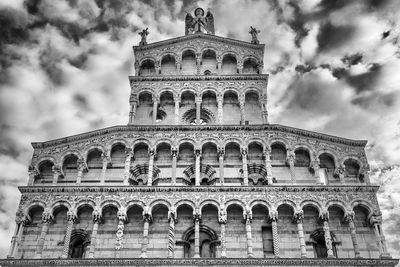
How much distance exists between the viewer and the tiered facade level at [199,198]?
18531mm

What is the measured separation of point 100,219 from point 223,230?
4.54 m

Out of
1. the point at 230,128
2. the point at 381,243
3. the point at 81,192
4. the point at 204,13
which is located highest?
the point at 204,13

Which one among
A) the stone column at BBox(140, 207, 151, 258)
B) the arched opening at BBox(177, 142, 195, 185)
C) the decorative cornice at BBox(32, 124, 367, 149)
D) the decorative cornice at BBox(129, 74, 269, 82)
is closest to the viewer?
the stone column at BBox(140, 207, 151, 258)

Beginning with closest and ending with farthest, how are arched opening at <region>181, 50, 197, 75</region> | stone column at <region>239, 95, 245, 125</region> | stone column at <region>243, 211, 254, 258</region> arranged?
stone column at <region>243, 211, 254, 258</region> → stone column at <region>239, 95, 245, 125</region> → arched opening at <region>181, 50, 197, 75</region>

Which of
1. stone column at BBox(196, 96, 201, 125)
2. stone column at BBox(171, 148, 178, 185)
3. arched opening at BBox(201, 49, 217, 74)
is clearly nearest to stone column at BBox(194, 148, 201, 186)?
stone column at BBox(171, 148, 178, 185)

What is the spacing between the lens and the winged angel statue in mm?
28031

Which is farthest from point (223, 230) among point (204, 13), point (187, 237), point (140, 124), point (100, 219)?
point (204, 13)

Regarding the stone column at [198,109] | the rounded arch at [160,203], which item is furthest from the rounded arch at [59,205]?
the stone column at [198,109]

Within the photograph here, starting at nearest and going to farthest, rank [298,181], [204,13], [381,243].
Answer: [381,243], [298,181], [204,13]

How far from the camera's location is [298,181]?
67.2 feet

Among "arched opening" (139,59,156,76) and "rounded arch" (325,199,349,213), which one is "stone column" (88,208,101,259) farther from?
"arched opening" (139,59,156,76)

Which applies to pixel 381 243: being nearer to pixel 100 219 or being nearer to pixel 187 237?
pixel 187 237

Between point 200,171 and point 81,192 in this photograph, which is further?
point 200,171

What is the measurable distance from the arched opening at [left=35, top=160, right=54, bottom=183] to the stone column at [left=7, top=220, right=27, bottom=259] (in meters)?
2.08
